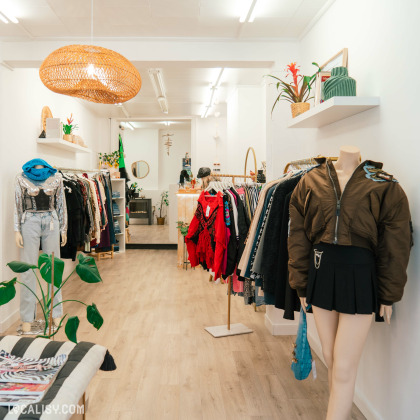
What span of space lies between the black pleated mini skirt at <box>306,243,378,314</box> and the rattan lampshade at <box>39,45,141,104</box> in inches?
65.1

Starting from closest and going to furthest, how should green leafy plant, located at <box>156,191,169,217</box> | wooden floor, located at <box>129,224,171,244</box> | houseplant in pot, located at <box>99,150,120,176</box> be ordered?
houseplant in pot, located at <box>99,150,120,176</box>
wooden floor, located at <box>129,224,171,244</box>
green leafy plant, located at <box>156,191,169,217</box>

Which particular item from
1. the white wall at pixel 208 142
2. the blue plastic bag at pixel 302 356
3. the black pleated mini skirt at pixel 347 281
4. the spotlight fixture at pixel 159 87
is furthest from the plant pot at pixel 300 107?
the white wall at pixel 208 142

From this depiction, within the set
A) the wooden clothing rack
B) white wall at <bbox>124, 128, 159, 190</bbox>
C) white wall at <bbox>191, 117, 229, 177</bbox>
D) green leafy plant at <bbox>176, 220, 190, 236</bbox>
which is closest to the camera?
the wooden clothing rack

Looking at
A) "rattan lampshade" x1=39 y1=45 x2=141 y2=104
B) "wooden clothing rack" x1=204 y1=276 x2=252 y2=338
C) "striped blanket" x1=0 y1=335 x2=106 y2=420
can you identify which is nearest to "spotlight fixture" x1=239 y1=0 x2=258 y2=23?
"rattan lampshade" x1=39 y1=45 x2=141 y2=104

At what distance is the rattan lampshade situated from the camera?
2.30 metres

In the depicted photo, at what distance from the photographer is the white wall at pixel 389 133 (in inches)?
72.8

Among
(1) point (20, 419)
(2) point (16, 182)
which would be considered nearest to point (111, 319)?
(2) point (16, 182)

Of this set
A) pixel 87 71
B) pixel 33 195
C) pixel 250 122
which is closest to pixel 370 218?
pixel 87 71

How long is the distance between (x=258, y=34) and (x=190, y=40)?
630mm

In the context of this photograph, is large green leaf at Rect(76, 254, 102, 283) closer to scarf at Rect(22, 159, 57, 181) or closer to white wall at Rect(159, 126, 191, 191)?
scarf at Rect(22, 159, 57, 181)

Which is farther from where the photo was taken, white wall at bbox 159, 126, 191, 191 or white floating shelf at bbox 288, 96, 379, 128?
white wall at bbox 159, 126, 191, 191

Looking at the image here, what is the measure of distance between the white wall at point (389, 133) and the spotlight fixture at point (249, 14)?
2.00ft

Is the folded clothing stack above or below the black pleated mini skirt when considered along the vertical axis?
below

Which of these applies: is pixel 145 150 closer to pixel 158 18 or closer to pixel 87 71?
pixel 158 18
